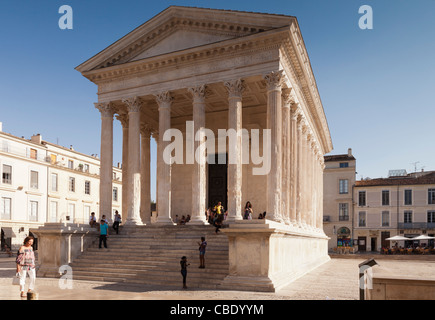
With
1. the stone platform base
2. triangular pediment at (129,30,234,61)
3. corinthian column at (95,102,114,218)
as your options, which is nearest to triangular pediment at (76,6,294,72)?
triangular pediment at (129,30,234,61)

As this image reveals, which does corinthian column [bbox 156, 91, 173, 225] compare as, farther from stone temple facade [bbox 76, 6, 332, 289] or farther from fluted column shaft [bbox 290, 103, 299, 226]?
fluted column shaft [bbox 290, 103, 299, 226]

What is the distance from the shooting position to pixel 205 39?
2166 centimetres

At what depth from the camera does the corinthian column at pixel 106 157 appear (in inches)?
910

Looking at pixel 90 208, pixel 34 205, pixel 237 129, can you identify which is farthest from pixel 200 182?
pixel 90 208

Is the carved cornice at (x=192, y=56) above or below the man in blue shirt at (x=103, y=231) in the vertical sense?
above

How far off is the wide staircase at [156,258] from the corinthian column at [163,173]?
2.86 ft

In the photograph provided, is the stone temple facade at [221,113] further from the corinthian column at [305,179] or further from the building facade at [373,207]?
the building facade at [373,207]

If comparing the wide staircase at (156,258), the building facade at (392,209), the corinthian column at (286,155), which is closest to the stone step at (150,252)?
the wide staircase at (156,258)

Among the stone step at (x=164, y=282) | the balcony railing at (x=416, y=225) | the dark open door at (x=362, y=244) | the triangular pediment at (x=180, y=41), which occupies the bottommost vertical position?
the dark open door at (x=362, y=244)

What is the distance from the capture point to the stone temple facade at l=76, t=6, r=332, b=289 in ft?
63.0

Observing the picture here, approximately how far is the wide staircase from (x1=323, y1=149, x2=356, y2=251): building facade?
41668 millimetres

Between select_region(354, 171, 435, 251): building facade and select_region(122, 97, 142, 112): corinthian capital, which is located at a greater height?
select_region(122, 97, 142, 112): corinthian capital

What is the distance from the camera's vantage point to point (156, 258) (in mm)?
17766

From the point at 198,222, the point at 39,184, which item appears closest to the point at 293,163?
the point at 198,222
